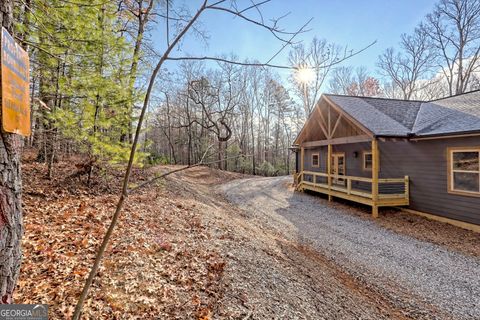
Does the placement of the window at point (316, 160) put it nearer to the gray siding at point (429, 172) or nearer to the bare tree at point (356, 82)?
the gray siding at point (429, 172)

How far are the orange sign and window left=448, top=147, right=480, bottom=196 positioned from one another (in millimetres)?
9839

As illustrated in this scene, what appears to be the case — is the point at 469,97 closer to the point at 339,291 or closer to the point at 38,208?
the point at 339,291

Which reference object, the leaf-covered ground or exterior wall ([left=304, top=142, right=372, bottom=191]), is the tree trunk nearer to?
the leaf-covered ground

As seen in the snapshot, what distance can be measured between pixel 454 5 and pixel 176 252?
29659mm

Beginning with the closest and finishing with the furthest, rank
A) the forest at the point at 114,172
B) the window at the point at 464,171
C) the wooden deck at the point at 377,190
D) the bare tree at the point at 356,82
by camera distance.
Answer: the forest at the point at 114,172 < the window at the point at 464,171 < the wooden deck at the point at 377,190 < the bare tree at the point at 356,82

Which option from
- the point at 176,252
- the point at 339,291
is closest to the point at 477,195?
the point at 339,291

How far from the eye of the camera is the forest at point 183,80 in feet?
7.68

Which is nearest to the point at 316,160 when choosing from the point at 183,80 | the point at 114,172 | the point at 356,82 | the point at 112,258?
the point at 114,172

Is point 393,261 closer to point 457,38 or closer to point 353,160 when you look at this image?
point 353,160

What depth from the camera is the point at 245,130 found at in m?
31.8

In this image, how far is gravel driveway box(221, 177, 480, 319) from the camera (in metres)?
3.76

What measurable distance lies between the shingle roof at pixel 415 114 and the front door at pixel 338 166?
2.96 metres

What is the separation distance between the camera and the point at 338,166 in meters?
13.1

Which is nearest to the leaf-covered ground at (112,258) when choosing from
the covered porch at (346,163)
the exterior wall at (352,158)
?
the covered porch at (346,163)
